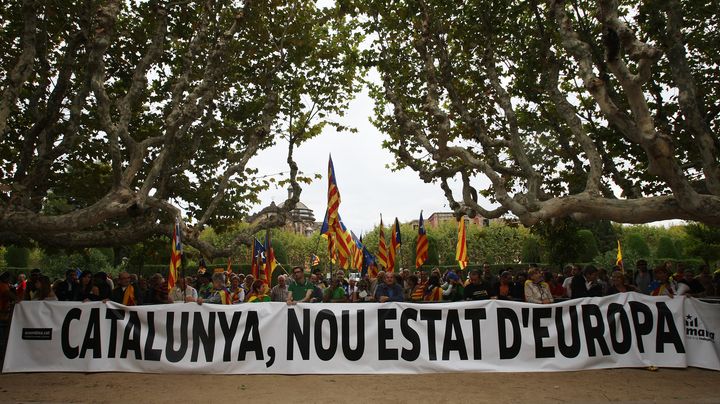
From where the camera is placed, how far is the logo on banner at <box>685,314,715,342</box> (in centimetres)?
930

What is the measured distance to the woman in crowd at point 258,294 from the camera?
1141 cm

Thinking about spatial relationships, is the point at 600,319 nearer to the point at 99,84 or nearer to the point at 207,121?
the point at 99,84

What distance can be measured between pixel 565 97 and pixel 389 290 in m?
8.07

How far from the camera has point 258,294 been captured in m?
11.6

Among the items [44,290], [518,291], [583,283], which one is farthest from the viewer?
[583,283]

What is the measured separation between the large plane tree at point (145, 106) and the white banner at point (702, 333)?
33.0 feet

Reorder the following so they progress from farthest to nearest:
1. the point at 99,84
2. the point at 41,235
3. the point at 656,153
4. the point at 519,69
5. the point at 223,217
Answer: the point at 223,217, the point at 519,69, the point at 41,235, the point at 99,84, the point at 656,153

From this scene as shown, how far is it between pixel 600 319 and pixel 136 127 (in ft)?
47.4

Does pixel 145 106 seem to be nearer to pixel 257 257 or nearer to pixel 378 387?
pixel 257 257

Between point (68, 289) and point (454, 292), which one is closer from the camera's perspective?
point (68, 289)

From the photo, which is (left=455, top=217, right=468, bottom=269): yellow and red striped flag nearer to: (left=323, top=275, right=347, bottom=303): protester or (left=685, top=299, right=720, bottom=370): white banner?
(left=323, top=275, right=347, bottom=303): protester

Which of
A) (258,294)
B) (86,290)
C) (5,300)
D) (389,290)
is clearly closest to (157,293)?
(86,290)

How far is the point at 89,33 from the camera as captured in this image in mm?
11930

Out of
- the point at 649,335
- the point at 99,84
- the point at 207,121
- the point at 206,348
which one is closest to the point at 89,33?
the point at 99,84
